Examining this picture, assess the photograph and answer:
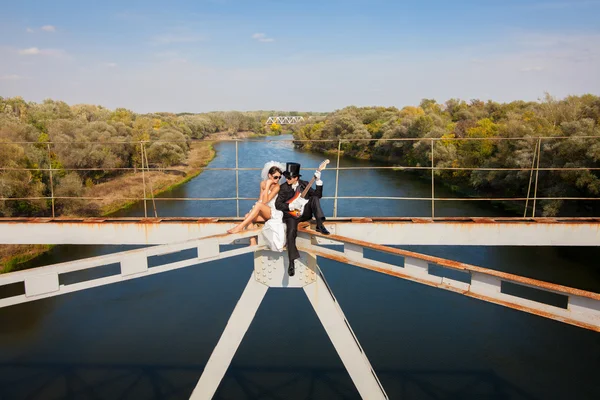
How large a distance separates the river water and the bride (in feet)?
22.2

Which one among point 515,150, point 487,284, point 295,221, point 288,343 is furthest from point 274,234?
point 515,150

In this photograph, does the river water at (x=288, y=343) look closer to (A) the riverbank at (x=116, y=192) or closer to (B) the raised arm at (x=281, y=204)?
(A) the riverbank at (x=116, y=192)

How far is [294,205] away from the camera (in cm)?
511

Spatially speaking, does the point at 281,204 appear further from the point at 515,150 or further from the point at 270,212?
the point at 515,150

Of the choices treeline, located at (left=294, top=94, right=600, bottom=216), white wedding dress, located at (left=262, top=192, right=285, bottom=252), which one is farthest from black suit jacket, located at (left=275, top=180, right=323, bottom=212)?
treeline, located at (left=294, top=94, right=600, bottom=216)

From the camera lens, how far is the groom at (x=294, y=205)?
4.83 meters

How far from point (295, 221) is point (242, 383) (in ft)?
24.5

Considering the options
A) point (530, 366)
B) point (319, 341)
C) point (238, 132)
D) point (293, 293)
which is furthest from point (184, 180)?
point (238, 132)

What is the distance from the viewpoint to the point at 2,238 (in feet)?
23.2

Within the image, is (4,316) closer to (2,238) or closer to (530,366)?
(2,238)

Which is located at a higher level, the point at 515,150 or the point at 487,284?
the point at 515,150

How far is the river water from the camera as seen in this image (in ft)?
35.9

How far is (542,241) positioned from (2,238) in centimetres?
816

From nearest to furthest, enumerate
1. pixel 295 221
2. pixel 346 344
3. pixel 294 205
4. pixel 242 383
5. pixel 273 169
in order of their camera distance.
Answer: pixel 346 344 → pixel 295 221 → pixel 294 205 → pixel 273 169 → pixel 242 383
